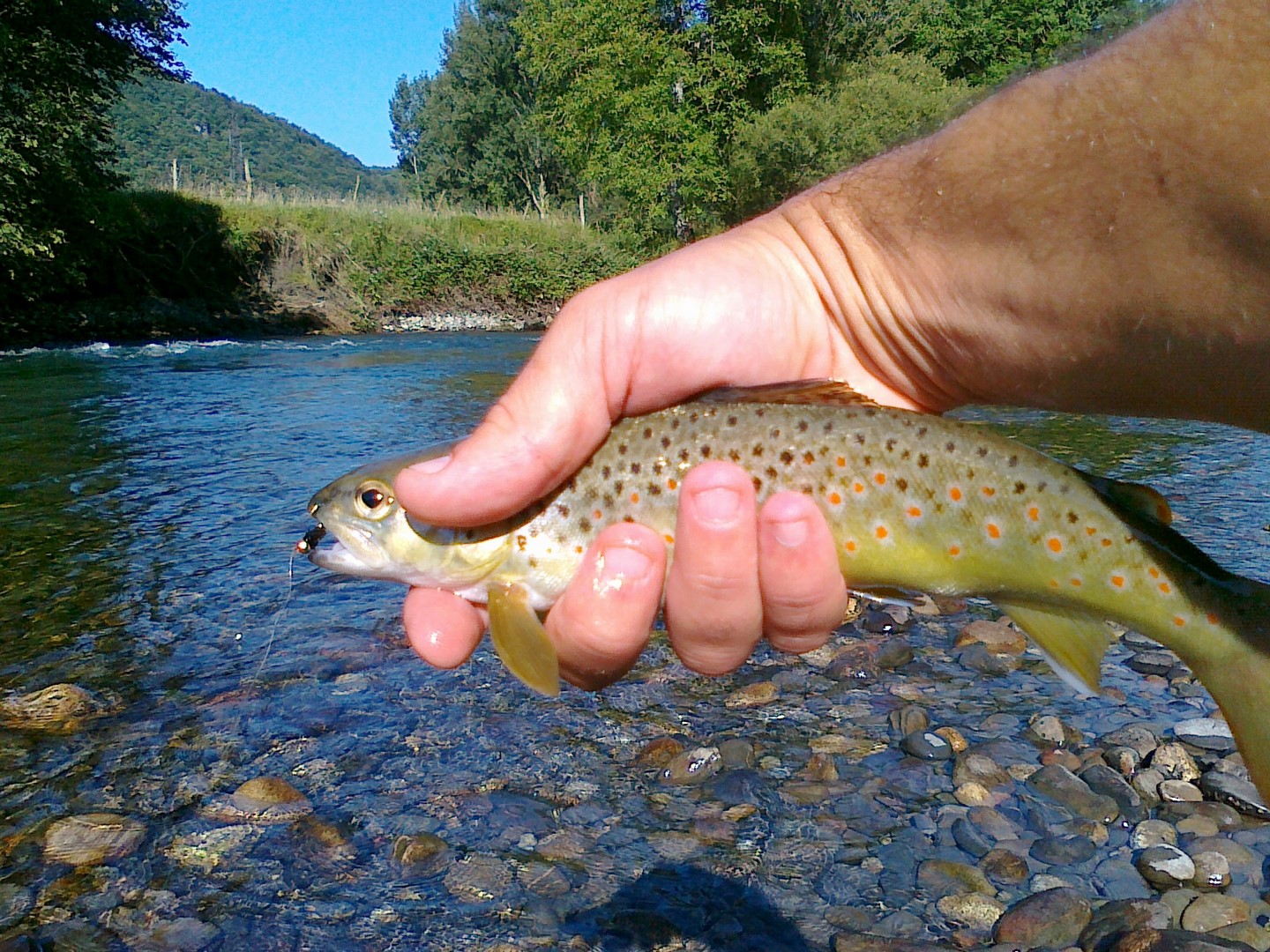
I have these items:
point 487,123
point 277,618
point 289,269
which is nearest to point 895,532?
point 277,618

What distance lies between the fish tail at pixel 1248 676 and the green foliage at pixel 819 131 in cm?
4126

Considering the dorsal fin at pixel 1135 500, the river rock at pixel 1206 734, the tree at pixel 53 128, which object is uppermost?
the tree at pixel 53 128

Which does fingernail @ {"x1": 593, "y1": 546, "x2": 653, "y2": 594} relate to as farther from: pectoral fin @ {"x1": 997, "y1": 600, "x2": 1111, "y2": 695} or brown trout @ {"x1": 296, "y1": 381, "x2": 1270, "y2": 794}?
pectoral fin @ {"x1": 997, "y1": 600, "x2": 1111, "y2": 695}

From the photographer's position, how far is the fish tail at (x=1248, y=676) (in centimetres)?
250

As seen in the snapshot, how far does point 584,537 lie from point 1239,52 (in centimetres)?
231

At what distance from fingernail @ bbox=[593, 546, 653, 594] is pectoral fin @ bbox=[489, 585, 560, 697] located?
271 millimetres

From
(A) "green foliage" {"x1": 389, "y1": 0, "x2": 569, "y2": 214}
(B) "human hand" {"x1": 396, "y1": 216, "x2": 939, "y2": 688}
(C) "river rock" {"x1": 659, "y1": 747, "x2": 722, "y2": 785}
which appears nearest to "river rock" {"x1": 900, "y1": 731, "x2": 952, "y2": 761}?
(C) "river rock" {"x1": 659, "y1": 747, "x2": 722, "y2": 785}

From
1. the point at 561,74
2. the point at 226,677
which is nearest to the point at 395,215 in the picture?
the point at 561,74

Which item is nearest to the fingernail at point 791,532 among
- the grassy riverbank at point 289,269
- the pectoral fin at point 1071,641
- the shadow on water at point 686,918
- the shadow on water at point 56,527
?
the pectoral fin at point 1071,641

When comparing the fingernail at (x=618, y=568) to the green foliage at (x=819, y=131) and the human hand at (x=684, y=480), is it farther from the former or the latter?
the green foliage at (x=819, y=131)

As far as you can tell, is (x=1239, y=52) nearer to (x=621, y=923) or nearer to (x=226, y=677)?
(x=621, y=923)

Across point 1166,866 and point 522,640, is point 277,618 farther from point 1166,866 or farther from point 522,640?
point 1166,866

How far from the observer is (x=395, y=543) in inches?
134

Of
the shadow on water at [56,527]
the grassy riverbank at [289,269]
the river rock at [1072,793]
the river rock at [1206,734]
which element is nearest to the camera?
the river rock at [1072,793]
